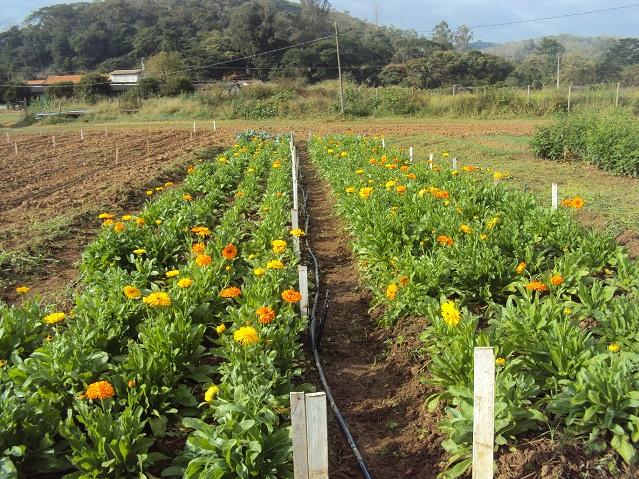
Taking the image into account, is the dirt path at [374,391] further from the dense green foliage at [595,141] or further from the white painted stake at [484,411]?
the dense green foliage at [595,141]

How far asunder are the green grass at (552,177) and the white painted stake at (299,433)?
606cm

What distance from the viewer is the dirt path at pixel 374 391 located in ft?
12.2

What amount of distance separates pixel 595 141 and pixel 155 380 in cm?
1476

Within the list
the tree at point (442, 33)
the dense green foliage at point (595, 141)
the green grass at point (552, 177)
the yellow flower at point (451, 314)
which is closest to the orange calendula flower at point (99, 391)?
the yellow flower at point (451, 314)

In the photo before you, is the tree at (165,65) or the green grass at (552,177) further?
the tree at (165,65)

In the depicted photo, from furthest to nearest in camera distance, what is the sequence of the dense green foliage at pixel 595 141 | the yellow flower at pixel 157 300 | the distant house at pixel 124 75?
the distant house at pixel 124 75 → the dense green foliage at pixel 595 141 → the yellow flower at pixel 157 300

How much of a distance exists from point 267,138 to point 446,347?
22.1 meters

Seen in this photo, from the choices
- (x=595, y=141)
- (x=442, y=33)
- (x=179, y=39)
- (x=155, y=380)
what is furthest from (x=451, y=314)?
(x=442, y=33)

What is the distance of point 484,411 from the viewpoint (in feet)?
9.26

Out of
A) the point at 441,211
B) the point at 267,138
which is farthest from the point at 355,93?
the point at 441,211

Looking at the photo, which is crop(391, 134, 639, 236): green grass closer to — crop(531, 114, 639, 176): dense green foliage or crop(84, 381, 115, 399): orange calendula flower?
crop(531, 114, 639, 176): dense green foliage

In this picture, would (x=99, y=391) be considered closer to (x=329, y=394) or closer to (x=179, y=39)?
(x=329, y=394)

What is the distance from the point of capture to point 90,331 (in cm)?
436

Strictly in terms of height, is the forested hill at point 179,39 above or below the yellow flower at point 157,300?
above
